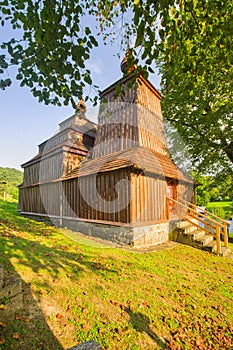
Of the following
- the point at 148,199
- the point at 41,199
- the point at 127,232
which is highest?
the point at 148,199

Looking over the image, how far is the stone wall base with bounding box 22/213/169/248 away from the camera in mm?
7832

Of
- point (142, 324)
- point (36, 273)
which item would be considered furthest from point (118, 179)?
point (142, 324)

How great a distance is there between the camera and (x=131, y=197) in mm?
7992

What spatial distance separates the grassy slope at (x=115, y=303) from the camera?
105 inches

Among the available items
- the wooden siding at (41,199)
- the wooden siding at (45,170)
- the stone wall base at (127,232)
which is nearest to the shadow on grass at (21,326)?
the stone wall base at (127,232)

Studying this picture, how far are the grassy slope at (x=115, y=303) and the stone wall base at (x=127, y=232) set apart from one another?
5.64 ft

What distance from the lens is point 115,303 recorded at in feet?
11.8

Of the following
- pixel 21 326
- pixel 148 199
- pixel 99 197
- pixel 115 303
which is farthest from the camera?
pixel 99 197

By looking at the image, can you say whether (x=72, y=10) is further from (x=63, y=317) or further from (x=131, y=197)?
(x=131, y=197)

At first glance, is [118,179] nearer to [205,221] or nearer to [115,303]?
[115,303]

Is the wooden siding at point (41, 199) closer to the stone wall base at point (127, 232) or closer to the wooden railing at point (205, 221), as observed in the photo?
the stone wall base at point (127, 232)

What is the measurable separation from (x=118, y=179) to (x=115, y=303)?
548 cm

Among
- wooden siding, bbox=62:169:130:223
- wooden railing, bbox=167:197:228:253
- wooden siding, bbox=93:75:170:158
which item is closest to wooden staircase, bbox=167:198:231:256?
wooden railing, bbox=167:197:228:253

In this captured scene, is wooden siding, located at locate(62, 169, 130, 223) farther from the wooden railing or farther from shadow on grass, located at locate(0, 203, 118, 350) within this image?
the wooden railing
